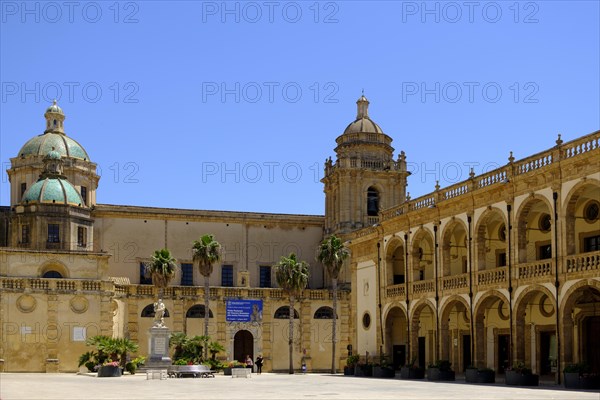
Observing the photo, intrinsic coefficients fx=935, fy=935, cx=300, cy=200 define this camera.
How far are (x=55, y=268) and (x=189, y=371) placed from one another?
64.6 feet

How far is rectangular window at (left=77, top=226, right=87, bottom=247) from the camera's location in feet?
229

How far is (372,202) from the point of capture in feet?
246

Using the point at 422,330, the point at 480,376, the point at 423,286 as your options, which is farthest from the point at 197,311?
the point at 480,376

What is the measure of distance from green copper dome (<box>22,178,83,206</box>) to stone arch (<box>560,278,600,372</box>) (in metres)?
40.4

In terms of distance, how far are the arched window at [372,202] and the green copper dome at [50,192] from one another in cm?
2289

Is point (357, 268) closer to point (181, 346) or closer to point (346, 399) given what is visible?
point (181, 346)

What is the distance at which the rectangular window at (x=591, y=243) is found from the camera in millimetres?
39406

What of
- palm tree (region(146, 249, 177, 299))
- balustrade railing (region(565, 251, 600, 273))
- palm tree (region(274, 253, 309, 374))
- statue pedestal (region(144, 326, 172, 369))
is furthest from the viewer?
palm tree (region(274, 253, 309, 374))

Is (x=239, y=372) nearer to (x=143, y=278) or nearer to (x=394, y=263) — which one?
(x=394, y=263)

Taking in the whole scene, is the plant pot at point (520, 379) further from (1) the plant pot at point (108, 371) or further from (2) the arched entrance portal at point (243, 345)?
(2) the arched entrance portal at point (243, 345)

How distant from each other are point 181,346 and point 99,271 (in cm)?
926

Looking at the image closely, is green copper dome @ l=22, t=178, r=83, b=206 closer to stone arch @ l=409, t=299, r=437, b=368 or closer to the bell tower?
the bell tower

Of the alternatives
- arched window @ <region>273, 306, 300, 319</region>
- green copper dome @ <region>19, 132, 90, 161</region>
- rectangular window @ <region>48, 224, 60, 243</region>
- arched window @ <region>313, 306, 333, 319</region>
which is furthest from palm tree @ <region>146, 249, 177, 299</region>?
green copper dome @ <region>19, 132, 90, 161</region>

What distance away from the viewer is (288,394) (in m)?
31.6
